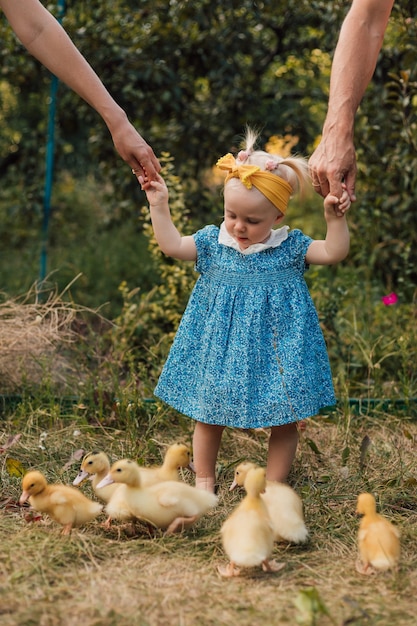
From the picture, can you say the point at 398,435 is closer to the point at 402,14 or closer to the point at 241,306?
the point at 241,306

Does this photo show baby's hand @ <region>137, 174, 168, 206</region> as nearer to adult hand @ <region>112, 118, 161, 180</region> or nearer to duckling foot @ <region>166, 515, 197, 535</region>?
adult hand @ <region>112, 118, 161, 180</region>

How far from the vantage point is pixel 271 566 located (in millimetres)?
2400

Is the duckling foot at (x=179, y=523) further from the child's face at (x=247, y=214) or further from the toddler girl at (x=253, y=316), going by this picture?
the child's face at (x=247, y=214)

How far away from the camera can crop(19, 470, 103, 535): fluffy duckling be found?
2561 millimetres

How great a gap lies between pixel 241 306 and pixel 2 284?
2.59 metres

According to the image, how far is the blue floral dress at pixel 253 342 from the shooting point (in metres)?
2.84

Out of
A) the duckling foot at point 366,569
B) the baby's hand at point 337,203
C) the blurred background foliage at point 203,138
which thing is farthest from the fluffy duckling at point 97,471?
the blurred background foliage at point 203,138

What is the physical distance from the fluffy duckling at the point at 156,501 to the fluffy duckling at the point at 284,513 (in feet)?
0.68

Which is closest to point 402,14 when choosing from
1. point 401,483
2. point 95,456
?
point 401,483

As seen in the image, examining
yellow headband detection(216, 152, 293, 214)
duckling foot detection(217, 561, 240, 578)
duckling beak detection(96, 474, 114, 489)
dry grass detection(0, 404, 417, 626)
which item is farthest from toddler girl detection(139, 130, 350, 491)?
duckling foot detection(217, 561, 240, 578)

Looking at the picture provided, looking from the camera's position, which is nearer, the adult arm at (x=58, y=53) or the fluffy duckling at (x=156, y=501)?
the fluffy duckling at (x=156, y=501)

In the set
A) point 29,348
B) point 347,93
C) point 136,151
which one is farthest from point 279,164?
point 29,348

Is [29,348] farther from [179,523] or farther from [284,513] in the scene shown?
[284,513]

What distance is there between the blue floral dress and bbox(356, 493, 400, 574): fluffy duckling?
0.52 m
